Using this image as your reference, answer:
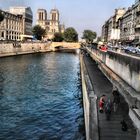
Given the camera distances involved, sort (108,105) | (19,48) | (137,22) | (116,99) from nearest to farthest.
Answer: (108,105), (116,99), (137,22), (19,48)

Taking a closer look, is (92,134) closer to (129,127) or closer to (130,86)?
(129,127)

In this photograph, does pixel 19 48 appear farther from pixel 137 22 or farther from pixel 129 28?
pixel 137 22

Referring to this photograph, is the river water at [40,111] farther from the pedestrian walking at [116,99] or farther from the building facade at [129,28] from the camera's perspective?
the building facade at [129,28]

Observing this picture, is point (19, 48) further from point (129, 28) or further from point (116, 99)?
point (116, 99)

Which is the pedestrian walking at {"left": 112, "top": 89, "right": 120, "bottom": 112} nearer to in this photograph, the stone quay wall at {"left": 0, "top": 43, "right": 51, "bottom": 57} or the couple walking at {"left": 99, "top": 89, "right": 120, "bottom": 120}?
the couple walking at {"left": 99, "top": 89, "right": 120, "bottom": 120}

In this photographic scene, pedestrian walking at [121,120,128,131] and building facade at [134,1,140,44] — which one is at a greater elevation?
building facade at [134,1,140,44]

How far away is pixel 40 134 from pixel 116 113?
646 cm

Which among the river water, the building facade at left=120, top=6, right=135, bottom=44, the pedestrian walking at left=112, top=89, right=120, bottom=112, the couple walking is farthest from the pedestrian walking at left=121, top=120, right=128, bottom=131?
the building facade at left=120, top=6, right=135, bottom=44

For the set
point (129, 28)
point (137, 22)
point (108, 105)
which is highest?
point (137, 22)

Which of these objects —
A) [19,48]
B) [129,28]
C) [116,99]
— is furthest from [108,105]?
[19,48]

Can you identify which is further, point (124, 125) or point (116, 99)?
point (116, 99)

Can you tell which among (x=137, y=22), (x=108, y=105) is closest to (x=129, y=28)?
(x=137, y=22)

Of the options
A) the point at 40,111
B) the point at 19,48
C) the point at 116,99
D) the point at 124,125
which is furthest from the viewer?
the point at 19,48

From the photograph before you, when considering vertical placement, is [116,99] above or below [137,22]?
below
